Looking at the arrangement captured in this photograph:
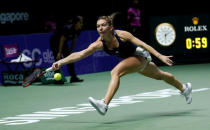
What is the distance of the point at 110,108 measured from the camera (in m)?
9.15

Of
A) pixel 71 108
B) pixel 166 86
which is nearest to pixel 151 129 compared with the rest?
pixel 71 108

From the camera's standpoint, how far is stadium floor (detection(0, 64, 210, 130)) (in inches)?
299

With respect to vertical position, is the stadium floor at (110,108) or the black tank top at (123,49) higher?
the black tank top at (123,49)

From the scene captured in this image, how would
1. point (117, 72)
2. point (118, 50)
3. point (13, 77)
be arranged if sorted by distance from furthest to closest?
1. point (13, 77)
2. point (118, 50)
3. point (117, 72)

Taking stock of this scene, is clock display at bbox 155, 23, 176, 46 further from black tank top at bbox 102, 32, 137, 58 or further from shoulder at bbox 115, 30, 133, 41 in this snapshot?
shoulder at bbox 115, 30, 133, 41

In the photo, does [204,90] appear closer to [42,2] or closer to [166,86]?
[166,86]

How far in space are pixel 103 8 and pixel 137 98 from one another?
11535 millimetres

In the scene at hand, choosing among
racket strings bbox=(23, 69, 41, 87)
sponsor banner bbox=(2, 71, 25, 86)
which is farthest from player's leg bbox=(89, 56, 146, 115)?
sponsor banner bbox=(2, 71, 25, 86)

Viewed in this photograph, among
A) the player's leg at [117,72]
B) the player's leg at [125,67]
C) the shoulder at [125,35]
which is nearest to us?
the player's leg at [117,72]

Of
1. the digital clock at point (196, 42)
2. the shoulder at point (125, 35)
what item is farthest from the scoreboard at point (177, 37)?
the shoulder at point (125, 35)

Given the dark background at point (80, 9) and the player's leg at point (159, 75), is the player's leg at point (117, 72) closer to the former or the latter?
the player's leg at point (159, 75)

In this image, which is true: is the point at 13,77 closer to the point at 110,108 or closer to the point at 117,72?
the point at 110,108

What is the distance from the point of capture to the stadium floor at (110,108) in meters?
7.59

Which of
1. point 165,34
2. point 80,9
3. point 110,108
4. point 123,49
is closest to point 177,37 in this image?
point 165,34
